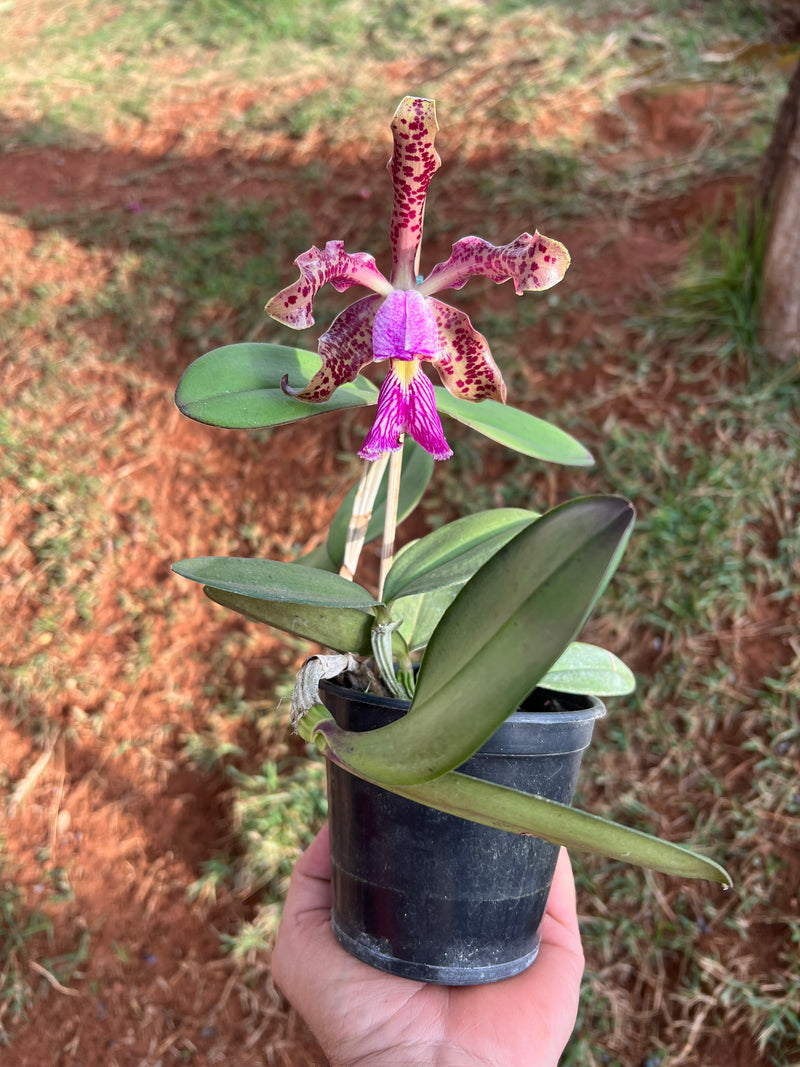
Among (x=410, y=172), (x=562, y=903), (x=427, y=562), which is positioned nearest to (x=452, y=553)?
(x=427, y=562)

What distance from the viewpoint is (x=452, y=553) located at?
917 mm

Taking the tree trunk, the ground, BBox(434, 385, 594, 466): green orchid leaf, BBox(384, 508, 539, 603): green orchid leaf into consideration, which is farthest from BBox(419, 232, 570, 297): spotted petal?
the tree trunk

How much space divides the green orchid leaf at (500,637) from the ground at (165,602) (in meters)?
1.06

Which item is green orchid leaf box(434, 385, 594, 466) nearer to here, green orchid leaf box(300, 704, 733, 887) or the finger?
green orchid leaf box(300, 704, 733, 887)

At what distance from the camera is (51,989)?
161cm

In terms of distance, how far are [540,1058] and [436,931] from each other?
0.49 feet

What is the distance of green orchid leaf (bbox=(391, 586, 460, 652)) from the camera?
0.96 meters

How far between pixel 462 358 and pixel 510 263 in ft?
0.30

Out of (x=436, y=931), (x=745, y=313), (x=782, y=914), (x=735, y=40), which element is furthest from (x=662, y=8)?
(x=436, y=931)

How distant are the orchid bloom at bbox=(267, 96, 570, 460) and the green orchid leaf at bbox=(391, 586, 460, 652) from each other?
9.7 inches

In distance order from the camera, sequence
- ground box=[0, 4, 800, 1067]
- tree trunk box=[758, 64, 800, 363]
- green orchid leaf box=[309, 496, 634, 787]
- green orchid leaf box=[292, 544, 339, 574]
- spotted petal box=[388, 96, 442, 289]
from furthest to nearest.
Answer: tree trunk box=[758, 64, 800, 363] → ground box=[0, 4, 800, 1067] → green orchid leaf box=[292, 544, 339, 574] → spotted petal box=[388, 96, 442, 289] → green orchid leaf box=[309, 496, 634, 787]

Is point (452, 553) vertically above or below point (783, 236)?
below

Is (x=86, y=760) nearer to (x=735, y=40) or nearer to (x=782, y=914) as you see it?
(x=782, y=914)

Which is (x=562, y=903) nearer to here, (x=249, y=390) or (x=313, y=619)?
(x=313, y=619)
